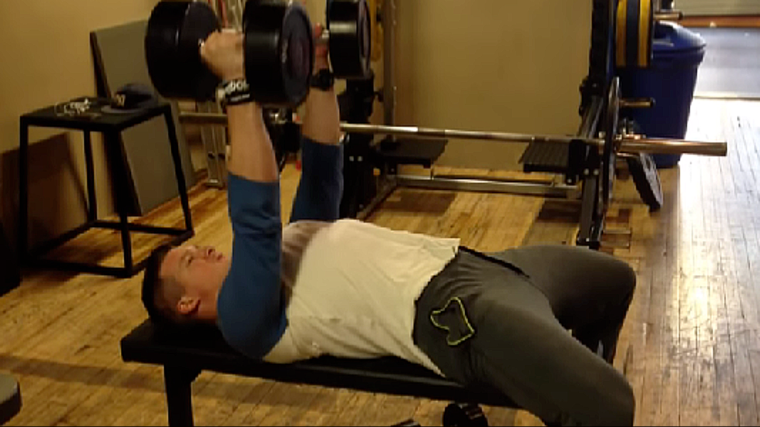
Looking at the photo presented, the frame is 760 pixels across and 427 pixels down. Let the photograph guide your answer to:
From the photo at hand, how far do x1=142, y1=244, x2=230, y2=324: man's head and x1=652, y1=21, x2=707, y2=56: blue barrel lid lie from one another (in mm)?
2625

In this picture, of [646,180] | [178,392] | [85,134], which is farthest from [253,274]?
[646,180]

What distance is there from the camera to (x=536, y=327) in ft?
4.78

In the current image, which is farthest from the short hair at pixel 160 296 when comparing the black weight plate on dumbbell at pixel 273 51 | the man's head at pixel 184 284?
the black weight plate on dumbbell at pixel 273 51

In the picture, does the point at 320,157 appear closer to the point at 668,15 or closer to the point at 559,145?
the point at 559,145

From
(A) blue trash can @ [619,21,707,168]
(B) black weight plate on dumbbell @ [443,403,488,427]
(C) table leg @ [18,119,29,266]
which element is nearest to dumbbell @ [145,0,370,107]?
(B) black weight plate on dumbbell @ [443,403,488,427]

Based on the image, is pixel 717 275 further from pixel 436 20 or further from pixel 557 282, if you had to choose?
pixel 436 20

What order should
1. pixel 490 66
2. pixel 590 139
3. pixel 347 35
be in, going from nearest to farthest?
pixel 347 35, pixel 590 139, pixel 490 66

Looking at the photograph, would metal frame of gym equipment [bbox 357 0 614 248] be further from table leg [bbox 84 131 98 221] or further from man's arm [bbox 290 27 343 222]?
man's arm [bbox 290 27 343 222]

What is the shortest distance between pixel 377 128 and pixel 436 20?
3.59 feet

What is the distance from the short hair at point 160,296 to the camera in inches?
63.6

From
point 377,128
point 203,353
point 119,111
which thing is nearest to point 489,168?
point 377,128

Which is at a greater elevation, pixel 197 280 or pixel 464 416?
pixel 197 280

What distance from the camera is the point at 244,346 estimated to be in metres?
1.54

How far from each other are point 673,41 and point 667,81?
6.7 inches
